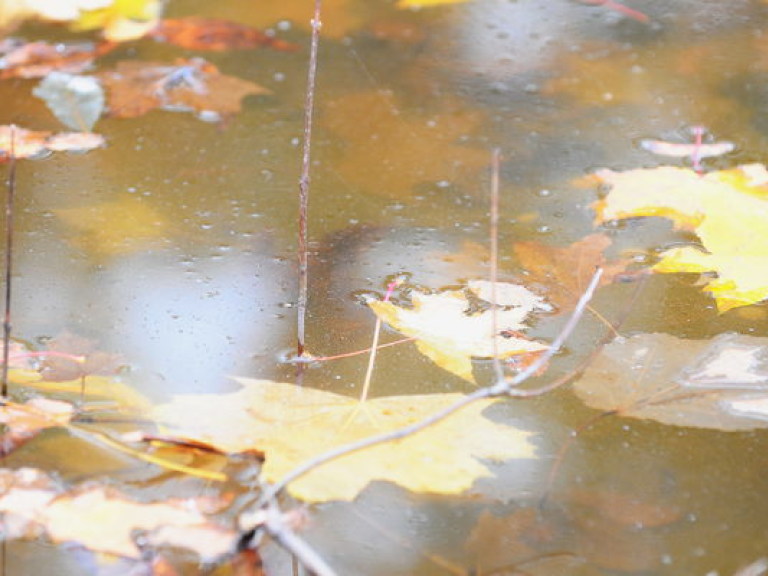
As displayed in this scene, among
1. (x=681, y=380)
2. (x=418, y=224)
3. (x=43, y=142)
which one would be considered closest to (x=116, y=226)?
(x=43, y=142)

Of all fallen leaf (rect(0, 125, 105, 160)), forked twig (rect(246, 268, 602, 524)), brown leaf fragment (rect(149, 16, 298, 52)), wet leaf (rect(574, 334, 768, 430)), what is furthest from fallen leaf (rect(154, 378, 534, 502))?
brown leaf fragment (rect(149, 16, 298, 52))

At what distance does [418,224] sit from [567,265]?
208mm

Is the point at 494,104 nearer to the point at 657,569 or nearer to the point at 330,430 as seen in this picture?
the point at 330,430

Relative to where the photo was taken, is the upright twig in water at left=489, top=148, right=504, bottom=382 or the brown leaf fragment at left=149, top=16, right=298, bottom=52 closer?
the upright twig in water at left=489, top=148, right=504, bottom=382

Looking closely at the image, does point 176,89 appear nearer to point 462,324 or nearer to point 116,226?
point 116,226

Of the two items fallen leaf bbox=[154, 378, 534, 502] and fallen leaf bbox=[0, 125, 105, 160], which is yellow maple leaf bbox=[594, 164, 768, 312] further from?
fallen leaf bbox=[0, 125, 105, 160]

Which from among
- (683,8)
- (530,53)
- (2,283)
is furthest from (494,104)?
(2,283)

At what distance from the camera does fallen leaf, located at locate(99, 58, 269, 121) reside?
5.24 feet

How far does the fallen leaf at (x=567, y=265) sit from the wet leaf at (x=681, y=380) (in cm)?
11

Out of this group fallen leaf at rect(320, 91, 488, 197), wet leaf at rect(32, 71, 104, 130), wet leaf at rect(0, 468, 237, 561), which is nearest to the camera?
wet leaf at rect(0, 468, 237, 561)

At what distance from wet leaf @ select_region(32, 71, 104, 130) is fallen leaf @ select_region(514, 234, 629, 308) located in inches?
27.9

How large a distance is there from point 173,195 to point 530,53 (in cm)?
70

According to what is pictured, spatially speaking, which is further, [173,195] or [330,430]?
[173,195]

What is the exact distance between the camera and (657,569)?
33.1 inches
